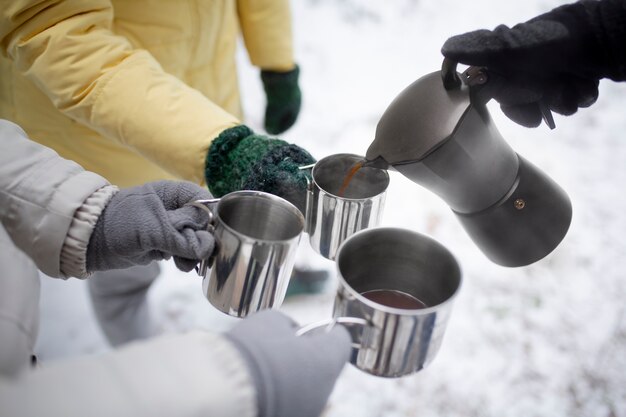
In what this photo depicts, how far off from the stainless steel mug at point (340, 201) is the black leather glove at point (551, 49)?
0.22 m

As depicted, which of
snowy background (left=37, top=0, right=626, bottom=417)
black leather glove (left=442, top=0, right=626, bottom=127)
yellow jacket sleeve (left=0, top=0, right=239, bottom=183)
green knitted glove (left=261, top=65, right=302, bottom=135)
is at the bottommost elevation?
snowy background (left=37, top=0, right=626, bottom=417)

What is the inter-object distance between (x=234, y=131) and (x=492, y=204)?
0.43m

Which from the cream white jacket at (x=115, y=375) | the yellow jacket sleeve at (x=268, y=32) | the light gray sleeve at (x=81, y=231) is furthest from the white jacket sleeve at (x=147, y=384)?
the yellow jacket sleeve at (x=268, y=32)

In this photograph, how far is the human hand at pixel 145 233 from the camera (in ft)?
2.29

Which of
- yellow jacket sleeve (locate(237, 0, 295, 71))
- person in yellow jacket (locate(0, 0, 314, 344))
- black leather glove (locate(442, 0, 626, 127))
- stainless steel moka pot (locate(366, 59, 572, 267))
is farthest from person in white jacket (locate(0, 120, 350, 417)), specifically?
yellow jacket sleeve (locate(237, 0, 295, 71))

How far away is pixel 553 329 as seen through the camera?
1.54m

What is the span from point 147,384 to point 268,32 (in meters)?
1.05

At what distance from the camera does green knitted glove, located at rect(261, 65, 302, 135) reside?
142 centimetres

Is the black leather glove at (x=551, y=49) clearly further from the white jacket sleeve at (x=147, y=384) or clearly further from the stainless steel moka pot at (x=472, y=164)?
the white jacket sleeve at (x=147, y=384)

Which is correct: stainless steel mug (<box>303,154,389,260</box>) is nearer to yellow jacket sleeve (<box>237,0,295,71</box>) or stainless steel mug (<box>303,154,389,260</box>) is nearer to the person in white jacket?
the person in white jacket

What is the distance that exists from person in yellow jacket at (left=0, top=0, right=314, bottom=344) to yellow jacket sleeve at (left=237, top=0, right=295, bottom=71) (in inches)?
5.6

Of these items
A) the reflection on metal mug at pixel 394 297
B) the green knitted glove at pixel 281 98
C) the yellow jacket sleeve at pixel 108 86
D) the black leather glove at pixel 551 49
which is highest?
the black leather glove at pixel 551 49

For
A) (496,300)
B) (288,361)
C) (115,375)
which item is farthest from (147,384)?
(496,300)

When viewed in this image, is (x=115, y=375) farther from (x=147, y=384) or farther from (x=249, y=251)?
(x=249, y=251)
